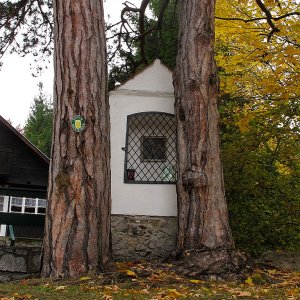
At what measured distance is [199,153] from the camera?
21.8 feet

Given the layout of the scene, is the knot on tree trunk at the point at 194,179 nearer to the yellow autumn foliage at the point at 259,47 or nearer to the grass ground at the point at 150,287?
the grass ground at the point at 150,287

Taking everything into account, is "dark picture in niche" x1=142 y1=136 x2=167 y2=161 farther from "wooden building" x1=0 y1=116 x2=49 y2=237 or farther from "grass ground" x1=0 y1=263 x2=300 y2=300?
"wooden building" x1=0 y1=116 x2=49 y2=237

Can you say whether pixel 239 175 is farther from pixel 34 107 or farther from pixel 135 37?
pixel 34 107

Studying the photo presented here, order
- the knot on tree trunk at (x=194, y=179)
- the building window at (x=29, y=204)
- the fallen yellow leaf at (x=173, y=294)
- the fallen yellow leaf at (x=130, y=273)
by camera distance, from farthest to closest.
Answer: the building window at (x=29, y=204)
the knot on tree trunk at (x=194, y=179)
the fallen yellow leaf at (x=130, y=273)
the fallen yellow leaf at (x=173, y=294)

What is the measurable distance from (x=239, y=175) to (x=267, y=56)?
2096 mm

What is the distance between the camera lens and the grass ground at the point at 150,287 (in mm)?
4707

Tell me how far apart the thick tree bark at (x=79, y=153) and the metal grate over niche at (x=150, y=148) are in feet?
6.54

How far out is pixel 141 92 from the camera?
8.24 metres

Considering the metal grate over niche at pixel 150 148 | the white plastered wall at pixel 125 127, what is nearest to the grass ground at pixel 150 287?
the white plastered wall at pixel 125 127

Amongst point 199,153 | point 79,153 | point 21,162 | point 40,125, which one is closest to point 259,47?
point 199,153

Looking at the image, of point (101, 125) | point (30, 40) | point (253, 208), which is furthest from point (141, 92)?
point (30, 40)

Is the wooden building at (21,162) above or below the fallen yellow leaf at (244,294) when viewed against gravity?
above

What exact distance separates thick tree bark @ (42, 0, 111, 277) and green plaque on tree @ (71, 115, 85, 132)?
0.16 ft

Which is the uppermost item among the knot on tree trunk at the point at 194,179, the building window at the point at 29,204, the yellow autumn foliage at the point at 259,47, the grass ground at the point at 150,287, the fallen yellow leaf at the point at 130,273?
the yellow autumn foliage at the point at 259,47
